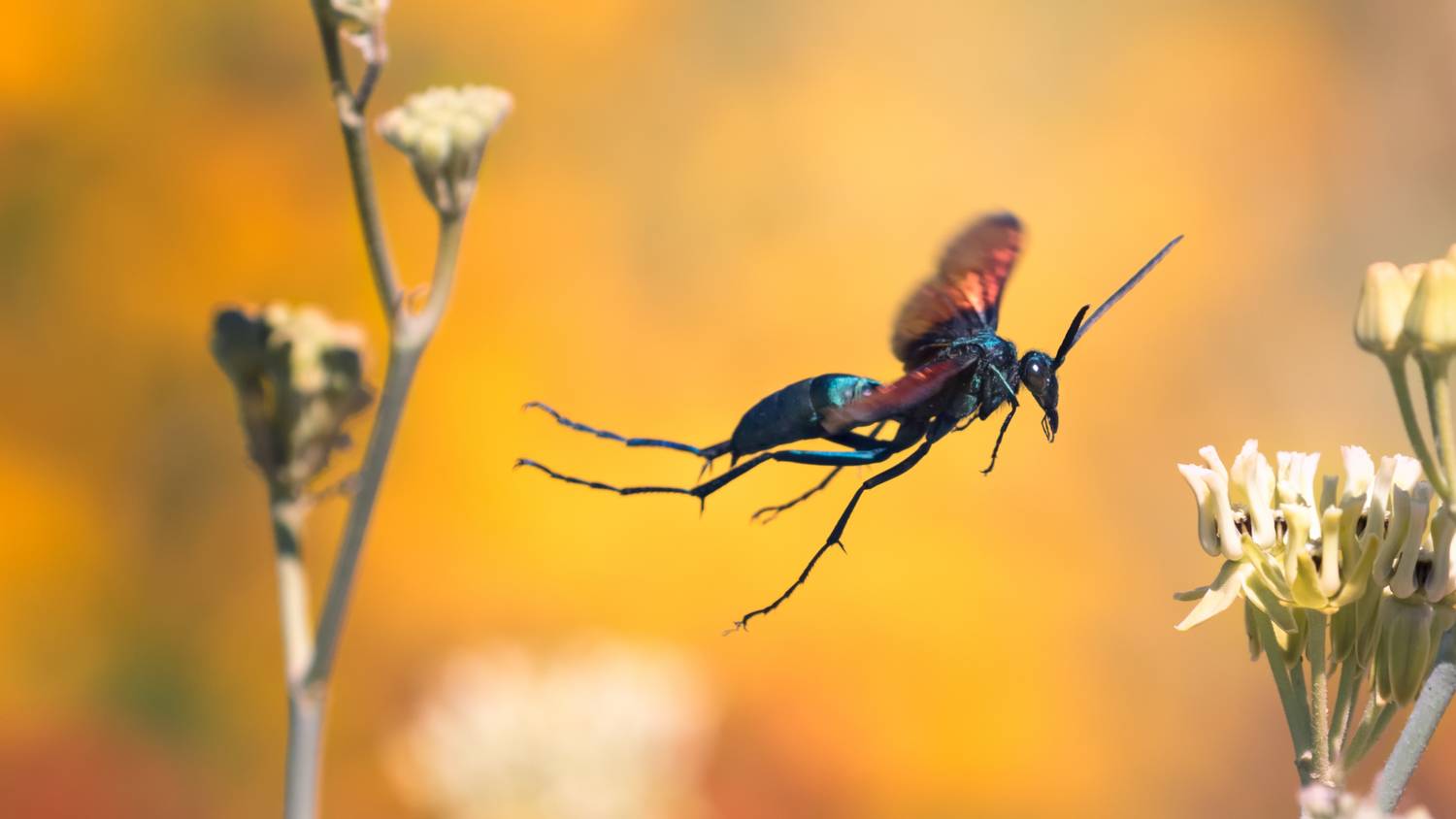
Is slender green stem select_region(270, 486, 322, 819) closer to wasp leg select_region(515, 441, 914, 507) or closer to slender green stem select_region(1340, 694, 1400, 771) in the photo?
wasp leg select_region(515, 441, 914, 507)

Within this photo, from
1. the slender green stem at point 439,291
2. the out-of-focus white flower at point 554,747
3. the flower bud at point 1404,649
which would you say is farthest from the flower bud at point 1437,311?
the out-of-focus white flower at point 554,747

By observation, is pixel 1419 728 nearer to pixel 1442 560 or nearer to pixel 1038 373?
pixel 1442 560

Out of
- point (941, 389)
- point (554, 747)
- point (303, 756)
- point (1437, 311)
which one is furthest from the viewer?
point (554, 747)

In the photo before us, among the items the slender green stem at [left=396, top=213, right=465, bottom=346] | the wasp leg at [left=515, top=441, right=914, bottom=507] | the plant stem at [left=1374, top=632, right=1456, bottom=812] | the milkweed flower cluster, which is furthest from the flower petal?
the slender green stem at [left=396, top=213, right=465, bottom=346]

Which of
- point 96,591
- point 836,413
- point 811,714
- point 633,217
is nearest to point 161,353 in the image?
point 96,591

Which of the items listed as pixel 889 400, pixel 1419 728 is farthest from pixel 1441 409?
pixel 889 400

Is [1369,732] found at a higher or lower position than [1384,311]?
lower

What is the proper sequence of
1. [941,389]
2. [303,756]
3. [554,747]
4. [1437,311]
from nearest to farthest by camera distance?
[303,756], [1437,311], [941,389], [554,747]
